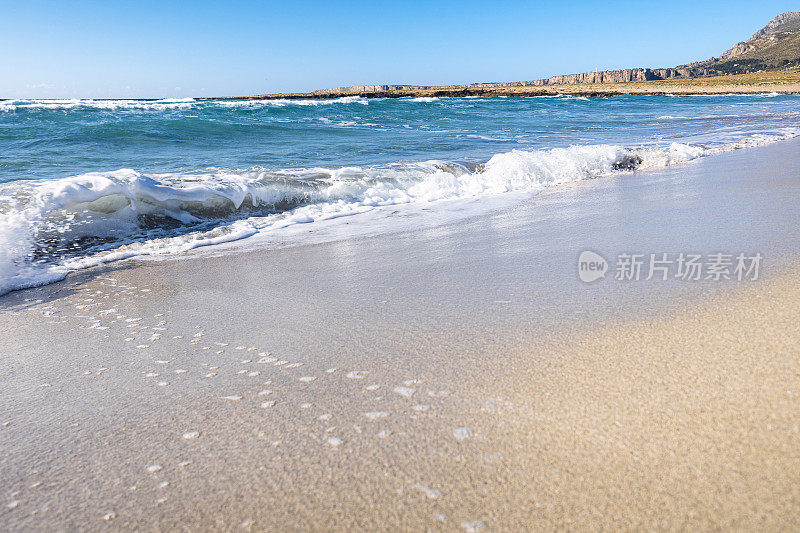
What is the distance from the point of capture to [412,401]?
1.51m

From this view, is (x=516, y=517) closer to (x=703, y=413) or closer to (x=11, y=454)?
(x=703, y=413)

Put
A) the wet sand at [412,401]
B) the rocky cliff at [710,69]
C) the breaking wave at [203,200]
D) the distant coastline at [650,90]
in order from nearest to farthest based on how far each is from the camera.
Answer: the wet sand at [412,401] < the breaking wave at [203,200] < the distant coastline at [650,90] < the rocky cliff at [710,69]

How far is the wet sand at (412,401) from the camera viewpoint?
110 cm

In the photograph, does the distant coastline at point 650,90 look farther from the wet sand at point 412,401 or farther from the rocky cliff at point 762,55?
the wet sand at point 412,401

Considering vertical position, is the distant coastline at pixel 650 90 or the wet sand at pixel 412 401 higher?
the distant coastline at pixel 650 90

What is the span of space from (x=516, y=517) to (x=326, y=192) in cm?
547

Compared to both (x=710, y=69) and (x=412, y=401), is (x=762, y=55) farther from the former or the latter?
(x=412, y=401)

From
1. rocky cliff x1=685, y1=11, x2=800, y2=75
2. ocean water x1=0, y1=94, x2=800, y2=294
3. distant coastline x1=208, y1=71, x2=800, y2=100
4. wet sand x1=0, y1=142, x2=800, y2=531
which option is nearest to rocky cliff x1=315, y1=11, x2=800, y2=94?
rocky cliff x1=685, y1=11, x2=800, y2=75

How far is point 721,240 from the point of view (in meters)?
2.99

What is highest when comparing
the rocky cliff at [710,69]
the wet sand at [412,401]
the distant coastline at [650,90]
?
the rocky cliff at [710,69]

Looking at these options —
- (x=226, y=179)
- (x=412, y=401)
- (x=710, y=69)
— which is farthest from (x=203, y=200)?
(x=710, y=69)

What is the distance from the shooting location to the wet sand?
110cm

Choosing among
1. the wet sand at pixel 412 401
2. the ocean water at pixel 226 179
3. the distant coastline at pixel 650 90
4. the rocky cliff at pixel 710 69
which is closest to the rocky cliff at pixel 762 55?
the rocky cliff at pixel 710 69

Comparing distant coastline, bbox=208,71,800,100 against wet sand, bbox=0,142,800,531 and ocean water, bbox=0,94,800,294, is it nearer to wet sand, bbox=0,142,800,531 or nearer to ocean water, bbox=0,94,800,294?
ocean water, bbox=0,94,800,294
